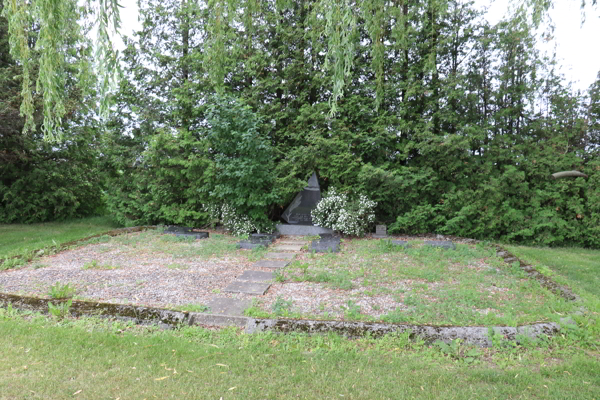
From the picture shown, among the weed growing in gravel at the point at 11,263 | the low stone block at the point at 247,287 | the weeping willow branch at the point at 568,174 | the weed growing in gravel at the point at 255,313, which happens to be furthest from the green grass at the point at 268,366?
the weeping willow branch at the point at 568,174

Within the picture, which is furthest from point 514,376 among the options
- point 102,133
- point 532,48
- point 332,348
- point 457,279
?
point 102,133

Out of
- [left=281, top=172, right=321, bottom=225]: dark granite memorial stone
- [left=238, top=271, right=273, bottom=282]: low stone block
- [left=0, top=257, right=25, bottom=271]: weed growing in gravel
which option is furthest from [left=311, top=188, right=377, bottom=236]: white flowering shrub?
[left=0, top=257, right=25, bottom=271]: weed growing in gravel

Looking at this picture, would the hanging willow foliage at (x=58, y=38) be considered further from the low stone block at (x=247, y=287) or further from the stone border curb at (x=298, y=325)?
the low stone block at (x=247, y=287)

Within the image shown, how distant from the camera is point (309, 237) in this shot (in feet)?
24.0

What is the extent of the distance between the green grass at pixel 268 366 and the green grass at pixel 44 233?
3833 mm

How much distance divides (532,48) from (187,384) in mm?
8345

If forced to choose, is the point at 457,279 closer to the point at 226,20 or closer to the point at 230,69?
the point at 226,20

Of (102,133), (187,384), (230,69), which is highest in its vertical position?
(230,69)

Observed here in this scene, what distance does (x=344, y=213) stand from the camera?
7215mm

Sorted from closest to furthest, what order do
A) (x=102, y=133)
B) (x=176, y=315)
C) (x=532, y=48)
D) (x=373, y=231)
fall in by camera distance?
1. (x=176, y=315)
2. (x=532, y=48)
3. (x=373, y=231)
4. (x=102, y=133)

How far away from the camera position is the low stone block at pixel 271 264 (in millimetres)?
5074

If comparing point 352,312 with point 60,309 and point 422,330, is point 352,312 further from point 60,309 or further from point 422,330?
point 60,309

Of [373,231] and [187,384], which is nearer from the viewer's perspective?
[187,384]

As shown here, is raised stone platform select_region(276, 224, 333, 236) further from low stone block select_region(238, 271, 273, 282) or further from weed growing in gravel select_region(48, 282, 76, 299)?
weed growing in gravel select_region(48, 282, 76, 299)
